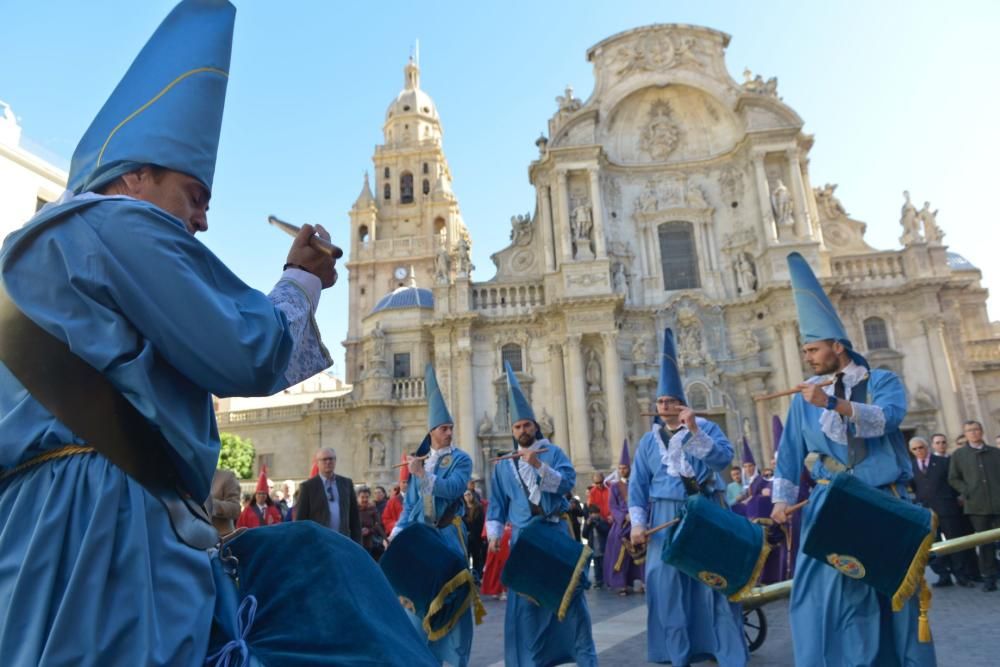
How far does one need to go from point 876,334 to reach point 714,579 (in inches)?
961

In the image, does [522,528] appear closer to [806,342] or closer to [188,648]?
[806,342]

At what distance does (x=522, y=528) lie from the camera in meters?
5.84

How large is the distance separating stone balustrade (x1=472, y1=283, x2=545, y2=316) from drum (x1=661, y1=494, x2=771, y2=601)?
22.5 m

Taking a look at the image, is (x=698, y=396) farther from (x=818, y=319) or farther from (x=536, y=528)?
(x=818, y=319)

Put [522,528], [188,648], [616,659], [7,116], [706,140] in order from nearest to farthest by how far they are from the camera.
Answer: [188,648]
[522,528]
[616,659]
[7,116]
[706,140]

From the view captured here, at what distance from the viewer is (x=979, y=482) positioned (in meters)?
10.3

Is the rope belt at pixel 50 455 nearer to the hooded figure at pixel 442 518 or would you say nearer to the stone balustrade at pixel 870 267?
the hooded figure at pixel 442 518

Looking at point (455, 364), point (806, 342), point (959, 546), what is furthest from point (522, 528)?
point (455, 364)

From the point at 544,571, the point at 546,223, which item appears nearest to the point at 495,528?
the point at 544,571

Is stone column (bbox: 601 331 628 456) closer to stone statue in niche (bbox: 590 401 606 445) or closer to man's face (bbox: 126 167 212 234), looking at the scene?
stone statue in niche (bbox: 590 401 606 445)

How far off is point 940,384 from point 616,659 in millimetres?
23039

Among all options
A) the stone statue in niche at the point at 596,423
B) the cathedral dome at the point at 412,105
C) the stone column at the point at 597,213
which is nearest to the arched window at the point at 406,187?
the cathedral dome at the point at 412,105

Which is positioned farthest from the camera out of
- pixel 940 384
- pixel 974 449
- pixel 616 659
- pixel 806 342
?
pixel 940 384

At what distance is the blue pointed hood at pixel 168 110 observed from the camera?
1.76 m
